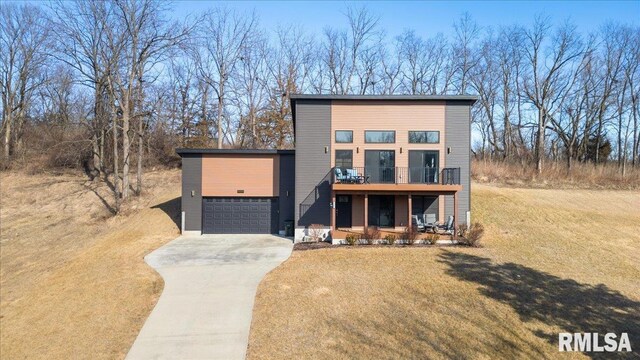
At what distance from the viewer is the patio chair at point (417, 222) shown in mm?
16352

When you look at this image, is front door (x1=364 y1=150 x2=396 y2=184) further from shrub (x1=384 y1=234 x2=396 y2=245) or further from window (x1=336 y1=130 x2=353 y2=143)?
shrub (x1=384 y1=234 x2=396 y2=245)

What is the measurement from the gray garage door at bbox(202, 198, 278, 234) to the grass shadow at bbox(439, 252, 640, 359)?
9.69 meters

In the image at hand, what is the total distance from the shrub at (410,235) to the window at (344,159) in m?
4.15

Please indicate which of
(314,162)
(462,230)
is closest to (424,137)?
(462,230)

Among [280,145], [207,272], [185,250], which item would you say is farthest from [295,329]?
[280,145]

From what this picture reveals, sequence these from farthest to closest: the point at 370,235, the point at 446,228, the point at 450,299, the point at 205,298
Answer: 1. the point at 446,228
2. the point at 370,235
3. the point at 205,298
4. the point at 450,299

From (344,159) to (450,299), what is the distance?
29.7 ft

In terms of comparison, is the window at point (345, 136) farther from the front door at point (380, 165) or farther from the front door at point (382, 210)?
the front door at point (382, 210)

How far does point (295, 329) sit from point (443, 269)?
612 centimetres

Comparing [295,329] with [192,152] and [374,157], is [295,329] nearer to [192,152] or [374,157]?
[374,157]

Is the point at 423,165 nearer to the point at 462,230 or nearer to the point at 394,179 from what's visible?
the point at 394,179

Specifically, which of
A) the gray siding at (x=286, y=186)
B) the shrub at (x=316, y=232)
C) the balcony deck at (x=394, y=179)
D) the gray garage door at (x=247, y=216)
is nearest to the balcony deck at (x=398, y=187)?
the balcony deck at (x=394, y=179)

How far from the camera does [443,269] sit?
1206cm

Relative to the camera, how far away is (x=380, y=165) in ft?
56.6
